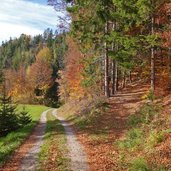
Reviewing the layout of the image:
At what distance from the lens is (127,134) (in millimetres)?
22203

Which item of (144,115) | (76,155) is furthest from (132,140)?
(144,115)

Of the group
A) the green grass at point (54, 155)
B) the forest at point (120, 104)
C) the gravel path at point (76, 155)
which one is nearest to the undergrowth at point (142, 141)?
the forest at point (120, 104)

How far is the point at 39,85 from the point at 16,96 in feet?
29.6

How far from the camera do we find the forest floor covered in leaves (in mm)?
15695

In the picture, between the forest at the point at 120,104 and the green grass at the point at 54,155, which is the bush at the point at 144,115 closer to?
the forest at the point at 120,104

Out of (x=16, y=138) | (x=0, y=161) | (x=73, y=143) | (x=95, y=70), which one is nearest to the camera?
(x=0, y=161)

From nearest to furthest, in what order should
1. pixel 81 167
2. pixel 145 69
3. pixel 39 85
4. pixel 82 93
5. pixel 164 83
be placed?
pixel 81 167 < pixel 164 83 < pixel 145 69 < pixel 82 93 < pixel 39 85

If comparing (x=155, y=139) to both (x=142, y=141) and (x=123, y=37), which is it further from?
(x=123, y=37)

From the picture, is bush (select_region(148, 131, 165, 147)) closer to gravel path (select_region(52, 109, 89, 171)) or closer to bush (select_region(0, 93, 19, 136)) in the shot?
gravel path (select_region(52, 109, 89, 171))

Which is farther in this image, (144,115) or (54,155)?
(144,115)

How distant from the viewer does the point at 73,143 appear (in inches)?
885

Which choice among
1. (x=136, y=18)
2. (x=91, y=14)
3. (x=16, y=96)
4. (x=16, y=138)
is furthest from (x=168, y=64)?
(x=16, y=96)

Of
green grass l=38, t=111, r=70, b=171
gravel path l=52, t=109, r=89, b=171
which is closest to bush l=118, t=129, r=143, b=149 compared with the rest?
gravel path l=52, t=109, r=89, b=171

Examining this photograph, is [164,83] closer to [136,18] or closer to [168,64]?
[168,64]
